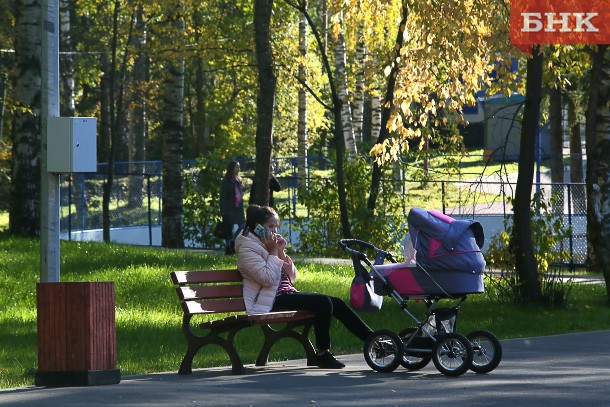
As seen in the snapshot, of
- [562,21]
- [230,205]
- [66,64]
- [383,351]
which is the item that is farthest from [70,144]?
[66,64]

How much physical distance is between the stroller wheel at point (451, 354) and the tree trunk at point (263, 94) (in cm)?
820

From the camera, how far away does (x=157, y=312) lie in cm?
1517

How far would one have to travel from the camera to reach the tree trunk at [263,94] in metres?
17.9

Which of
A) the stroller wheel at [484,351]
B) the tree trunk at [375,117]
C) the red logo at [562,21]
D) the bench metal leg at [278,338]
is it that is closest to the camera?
the stroller wheel at [484,351]

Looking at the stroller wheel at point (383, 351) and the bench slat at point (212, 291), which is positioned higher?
the bench slat at point (212, 291)

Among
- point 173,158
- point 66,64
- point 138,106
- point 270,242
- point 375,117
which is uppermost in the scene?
point 66,64

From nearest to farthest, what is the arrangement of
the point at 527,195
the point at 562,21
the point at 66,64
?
the point at 527,195 < the point at 562,21 < the point at 66,64

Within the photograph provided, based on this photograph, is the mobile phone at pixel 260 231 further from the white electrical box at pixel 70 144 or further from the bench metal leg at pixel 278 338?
the white electrical box at pixel 70 144

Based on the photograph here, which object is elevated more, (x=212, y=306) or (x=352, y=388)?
(x=212, y=306)

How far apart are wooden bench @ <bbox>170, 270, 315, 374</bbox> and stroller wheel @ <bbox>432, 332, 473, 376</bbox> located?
116 cm

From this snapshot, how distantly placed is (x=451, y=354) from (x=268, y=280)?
161cm

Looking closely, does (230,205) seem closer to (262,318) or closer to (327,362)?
(327,362)

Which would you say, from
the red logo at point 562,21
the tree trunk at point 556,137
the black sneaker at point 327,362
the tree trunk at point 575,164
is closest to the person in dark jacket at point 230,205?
the red logo at point 562,21

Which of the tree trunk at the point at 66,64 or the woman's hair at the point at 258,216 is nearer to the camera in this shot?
the woman's hair at the point at 258,216
